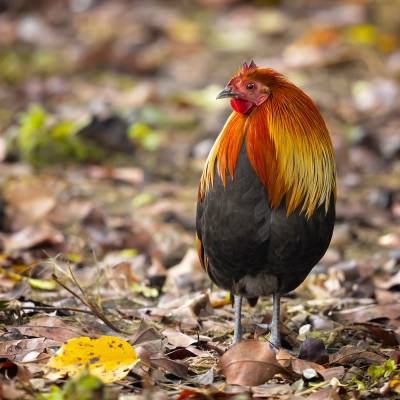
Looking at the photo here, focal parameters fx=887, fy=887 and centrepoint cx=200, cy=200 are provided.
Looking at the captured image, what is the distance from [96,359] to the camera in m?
3.69

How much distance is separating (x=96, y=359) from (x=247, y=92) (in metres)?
1.52

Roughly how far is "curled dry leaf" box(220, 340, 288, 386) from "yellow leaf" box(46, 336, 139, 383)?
428 mm

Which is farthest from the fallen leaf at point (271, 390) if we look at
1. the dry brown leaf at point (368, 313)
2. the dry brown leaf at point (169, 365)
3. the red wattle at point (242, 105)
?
the red wattle at point (242, 105)

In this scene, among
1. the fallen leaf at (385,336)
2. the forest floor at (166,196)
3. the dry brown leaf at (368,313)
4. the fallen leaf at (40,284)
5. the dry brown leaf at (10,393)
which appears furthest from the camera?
the fallen leaf at (40,284)

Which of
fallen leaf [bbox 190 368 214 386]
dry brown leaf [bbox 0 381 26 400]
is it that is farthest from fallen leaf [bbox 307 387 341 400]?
dry brown leaf [bbox 0 381 26 400]

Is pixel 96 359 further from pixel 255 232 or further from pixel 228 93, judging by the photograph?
pixel 228 93

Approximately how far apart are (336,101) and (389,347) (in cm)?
501

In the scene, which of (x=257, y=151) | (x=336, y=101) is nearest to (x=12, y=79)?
(x=336, y=101)

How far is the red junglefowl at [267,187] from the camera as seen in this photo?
4.27m

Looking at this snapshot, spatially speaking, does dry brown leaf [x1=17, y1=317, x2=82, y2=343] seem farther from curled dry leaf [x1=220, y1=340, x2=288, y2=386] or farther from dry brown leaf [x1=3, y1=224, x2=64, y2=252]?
dry brown leaf [x1=3, y1=224, x2=64, y2=252]

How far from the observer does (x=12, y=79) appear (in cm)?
960

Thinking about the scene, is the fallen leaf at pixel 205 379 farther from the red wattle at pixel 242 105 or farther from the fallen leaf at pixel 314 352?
the red wattle at pixel 242 105

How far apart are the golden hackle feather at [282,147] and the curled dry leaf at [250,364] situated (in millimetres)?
748

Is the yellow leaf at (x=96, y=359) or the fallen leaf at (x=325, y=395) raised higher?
the yellow leaf at (x=96, y=359)
